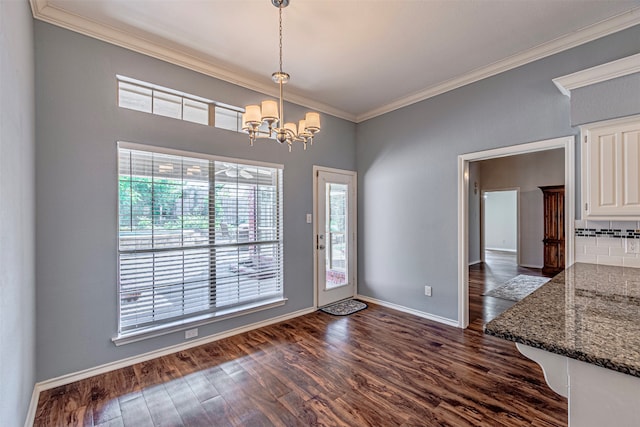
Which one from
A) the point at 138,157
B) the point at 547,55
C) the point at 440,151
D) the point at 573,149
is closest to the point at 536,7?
the point at 547,55

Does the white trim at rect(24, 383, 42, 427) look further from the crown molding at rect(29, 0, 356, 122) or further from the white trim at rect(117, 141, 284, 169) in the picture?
the crown molding at rect(29, 0, 356, 122)

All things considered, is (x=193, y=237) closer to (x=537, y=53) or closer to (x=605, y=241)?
(x=605, y=241)

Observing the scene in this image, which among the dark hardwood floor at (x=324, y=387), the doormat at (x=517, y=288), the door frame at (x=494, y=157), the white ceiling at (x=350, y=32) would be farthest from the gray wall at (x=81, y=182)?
the doormat at (x=517, y=288)

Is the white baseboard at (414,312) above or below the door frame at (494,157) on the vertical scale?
below

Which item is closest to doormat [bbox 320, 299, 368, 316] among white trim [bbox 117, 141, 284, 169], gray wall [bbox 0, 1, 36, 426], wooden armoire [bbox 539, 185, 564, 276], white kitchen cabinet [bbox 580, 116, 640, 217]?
white trim [bbox 117, 141, 284, 169]

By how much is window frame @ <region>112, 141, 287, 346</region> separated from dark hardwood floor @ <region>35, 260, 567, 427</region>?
10.6 inches

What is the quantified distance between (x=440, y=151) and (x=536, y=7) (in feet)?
5.57

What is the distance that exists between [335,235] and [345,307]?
1102 millimetres

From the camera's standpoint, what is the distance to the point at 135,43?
2721mm

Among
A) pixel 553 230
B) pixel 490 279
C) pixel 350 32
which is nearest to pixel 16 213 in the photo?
pixel 350 32

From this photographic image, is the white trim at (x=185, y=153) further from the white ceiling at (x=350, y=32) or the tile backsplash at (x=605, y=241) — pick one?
the tile backsplash at (x=605, y=241)

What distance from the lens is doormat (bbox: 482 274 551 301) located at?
4874 millimetres

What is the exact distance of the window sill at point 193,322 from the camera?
2.68 m

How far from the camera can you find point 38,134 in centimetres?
229
